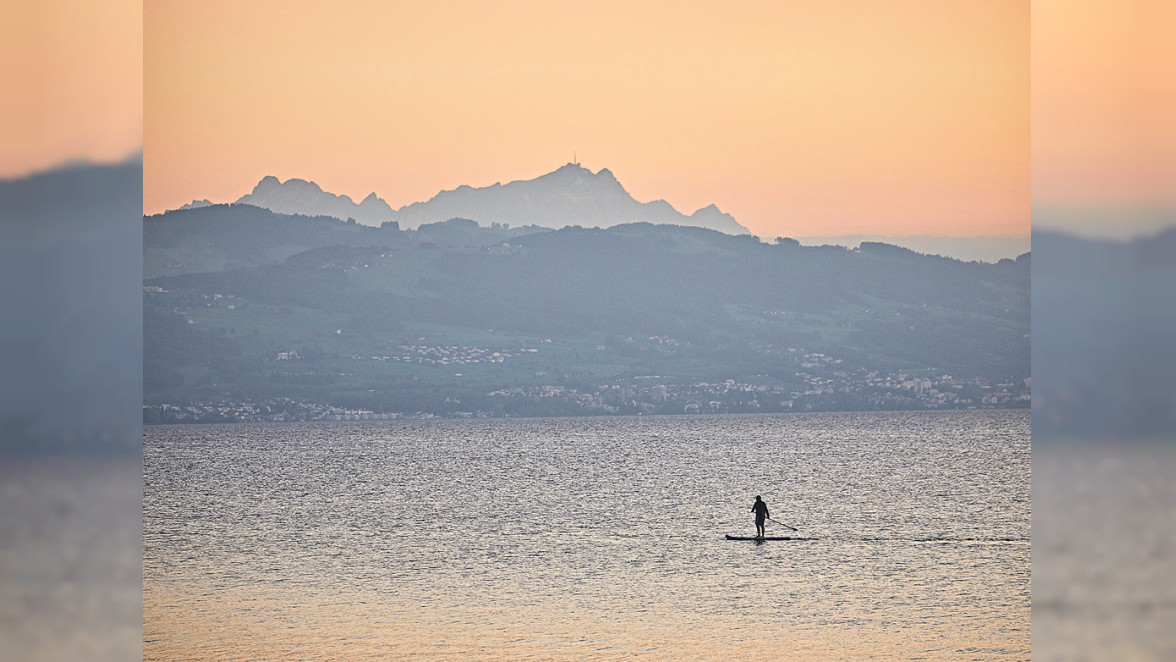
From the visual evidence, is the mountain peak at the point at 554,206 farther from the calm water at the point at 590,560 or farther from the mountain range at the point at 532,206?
the calm water at the point at 590,560

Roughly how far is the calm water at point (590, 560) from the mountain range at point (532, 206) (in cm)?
6272

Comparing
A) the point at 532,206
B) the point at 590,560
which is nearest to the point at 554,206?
the point at 532,206

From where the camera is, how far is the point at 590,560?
2569cm

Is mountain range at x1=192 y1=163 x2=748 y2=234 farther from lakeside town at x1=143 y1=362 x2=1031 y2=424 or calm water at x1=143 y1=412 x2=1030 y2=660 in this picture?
calm water at x1=143 y1=412 x2=1030 y2=660

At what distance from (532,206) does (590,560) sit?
124555 mm

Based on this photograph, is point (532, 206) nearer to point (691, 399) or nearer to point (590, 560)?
point (691, 399)

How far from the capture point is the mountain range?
134 m

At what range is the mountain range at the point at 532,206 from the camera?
5285 inches

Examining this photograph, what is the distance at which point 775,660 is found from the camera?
44.2ft
